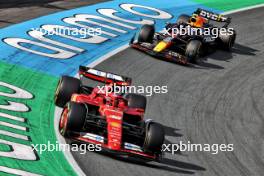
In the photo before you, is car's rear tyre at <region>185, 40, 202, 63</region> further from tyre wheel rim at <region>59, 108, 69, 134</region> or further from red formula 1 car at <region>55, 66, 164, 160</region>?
tyre wheel rim at <region>59, 108, 69, 134</region>

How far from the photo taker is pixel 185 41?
2220 cm

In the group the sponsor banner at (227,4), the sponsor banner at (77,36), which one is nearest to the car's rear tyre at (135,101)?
the sponsor banner at (77,36)

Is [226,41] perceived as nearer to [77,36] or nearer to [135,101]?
[77,36]

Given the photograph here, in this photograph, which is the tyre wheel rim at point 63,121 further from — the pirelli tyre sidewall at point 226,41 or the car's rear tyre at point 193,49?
the pirelli tyre sidewall at point 226,41

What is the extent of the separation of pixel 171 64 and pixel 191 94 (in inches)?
108

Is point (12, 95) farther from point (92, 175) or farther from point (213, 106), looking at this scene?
point (213, 106)

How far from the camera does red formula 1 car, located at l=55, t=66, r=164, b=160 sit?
1362 cm

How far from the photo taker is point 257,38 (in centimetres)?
2605

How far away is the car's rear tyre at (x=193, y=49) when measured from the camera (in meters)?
21.3

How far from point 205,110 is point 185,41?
501 cm

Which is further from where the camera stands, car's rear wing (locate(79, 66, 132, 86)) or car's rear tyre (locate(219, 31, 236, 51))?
car's rear tyre (locate(219, 31, 236, 51))

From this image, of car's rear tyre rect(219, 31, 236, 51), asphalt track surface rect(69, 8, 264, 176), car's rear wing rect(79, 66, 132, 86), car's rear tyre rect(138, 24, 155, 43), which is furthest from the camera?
car's rear tyre rect(219, 31, 236, 51)

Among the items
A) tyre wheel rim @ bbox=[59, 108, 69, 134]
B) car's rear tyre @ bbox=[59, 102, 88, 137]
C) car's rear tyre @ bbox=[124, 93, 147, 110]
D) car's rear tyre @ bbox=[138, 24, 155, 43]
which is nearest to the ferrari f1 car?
car's rear tyre @ bbox=[138, 24, 155, 43]

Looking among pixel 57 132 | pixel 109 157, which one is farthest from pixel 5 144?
pixel 109 157
